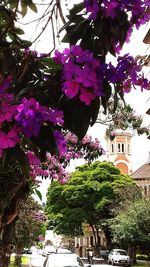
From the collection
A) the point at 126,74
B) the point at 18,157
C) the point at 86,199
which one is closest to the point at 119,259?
the point at 86,199

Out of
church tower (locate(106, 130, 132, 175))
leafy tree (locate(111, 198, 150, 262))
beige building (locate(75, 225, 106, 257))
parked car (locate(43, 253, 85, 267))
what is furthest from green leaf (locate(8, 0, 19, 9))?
church tower (locate(106, 130, 132, 175))

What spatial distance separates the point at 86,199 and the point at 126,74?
165ft

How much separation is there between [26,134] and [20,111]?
0.34ft

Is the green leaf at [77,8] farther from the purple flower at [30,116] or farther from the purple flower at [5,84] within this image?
the purple flower at [30,116]

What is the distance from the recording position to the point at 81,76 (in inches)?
95.3

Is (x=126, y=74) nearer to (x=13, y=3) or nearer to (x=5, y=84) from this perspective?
(x=5, y=84)

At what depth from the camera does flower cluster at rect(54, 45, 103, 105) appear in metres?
2.43

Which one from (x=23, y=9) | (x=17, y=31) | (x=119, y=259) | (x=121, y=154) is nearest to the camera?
(x=17, y=31)

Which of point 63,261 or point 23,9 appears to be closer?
point 23,9

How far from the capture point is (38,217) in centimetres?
2489

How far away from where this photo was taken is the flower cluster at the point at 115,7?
8.73 ft

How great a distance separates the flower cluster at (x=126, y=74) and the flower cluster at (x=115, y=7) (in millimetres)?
230

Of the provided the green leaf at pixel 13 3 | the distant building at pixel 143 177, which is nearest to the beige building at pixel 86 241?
the distant building at pixel 143 177

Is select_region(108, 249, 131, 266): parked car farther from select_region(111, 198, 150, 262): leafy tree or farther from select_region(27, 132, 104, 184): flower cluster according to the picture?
select_region(27, 132, 104, 184): flower cluster
